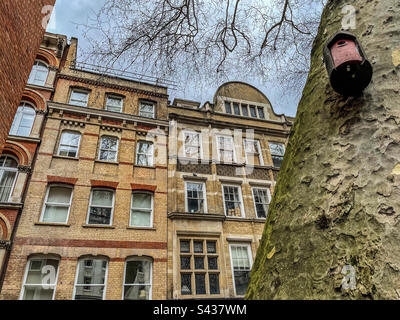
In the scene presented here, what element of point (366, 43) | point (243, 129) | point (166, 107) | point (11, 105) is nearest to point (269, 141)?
point (243, 129)

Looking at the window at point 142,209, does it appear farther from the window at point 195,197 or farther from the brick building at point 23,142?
the brick building at point 23,142

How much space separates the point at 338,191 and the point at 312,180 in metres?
0.14

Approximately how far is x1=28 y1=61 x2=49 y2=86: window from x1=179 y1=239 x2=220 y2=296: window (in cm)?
1150

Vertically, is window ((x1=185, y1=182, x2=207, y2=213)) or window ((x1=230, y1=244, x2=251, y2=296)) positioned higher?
window ((x1=185, y1=182, x2=207, y2=213))

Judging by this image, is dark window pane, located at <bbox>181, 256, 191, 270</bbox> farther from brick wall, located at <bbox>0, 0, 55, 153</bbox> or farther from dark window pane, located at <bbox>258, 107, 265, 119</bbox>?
dark window pane, located at <bbox>258, 107, 265, 119</bbox>

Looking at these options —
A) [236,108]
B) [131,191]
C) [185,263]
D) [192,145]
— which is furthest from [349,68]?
[236,108]

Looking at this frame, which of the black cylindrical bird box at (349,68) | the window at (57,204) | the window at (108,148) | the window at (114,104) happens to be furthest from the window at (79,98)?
the black cylindrical bird box at (349,68)

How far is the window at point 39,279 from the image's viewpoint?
893 cm

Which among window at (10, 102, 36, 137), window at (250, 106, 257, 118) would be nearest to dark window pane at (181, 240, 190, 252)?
window at (10, 102, 36, 137)

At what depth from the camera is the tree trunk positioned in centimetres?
90

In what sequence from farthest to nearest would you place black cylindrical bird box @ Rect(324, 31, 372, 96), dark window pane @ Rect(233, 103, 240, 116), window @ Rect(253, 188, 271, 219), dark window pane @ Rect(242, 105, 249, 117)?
1. dark window pane @ Rect(242, 105, 249, 117)
2. dark window pane @ Rect(233, 103, 240, 116)
3. window @ Rect(253, 188, 271, 219)
4. black cylindrical bird box @ Rect(324, 31, 372, 96)

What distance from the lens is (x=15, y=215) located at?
384 inches

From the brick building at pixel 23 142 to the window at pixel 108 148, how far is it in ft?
9.21
